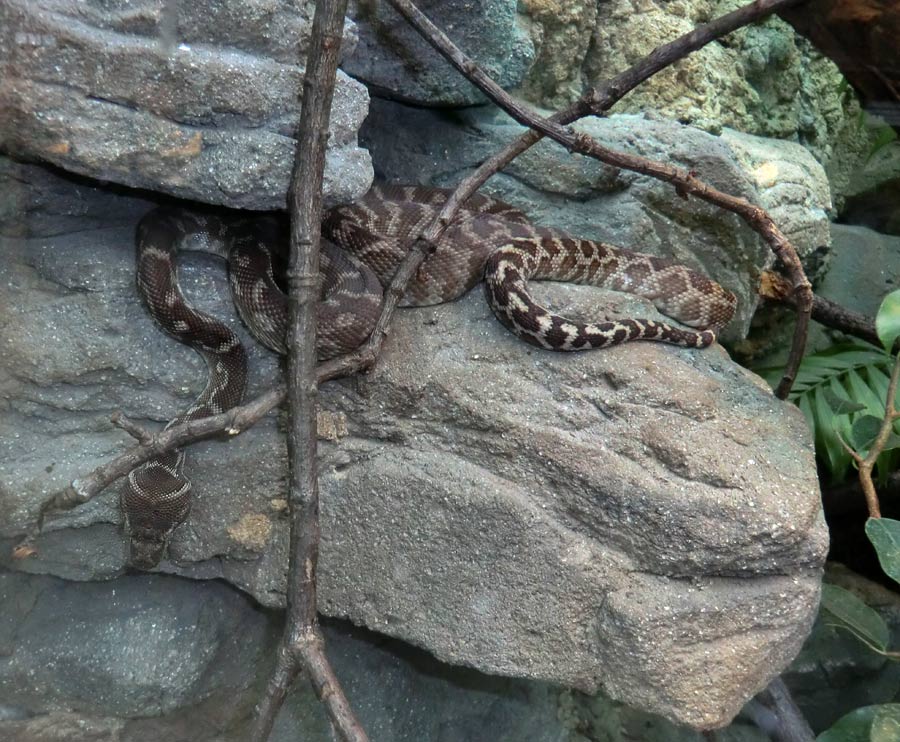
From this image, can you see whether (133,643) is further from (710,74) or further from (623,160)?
(710,74)

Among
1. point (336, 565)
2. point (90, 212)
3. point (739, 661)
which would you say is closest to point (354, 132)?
point (90, 212)

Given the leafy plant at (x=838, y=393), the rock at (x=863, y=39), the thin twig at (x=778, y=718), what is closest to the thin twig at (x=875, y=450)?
the leafy plant at (x=838, y=393)

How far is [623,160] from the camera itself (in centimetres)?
337

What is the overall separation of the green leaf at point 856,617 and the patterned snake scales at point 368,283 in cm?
113

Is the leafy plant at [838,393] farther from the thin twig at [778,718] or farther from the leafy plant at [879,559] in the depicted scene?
the thin twig at [778,718]

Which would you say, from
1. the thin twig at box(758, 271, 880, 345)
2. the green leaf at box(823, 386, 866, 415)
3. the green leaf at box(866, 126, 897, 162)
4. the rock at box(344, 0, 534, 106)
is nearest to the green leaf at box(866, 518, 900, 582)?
the green leaf at box(823, 386, 866, 415)

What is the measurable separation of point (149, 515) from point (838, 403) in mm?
3139

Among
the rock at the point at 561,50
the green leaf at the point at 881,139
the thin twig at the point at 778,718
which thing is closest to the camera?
the thin twig at the point at 778,718

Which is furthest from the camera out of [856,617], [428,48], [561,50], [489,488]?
[561,50]

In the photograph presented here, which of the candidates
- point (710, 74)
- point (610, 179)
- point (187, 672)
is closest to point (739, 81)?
point (710, 74)

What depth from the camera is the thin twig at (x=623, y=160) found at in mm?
3195

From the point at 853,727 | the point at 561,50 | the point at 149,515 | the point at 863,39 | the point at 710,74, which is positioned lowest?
the point at 149,515

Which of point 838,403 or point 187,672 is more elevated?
point 838,403

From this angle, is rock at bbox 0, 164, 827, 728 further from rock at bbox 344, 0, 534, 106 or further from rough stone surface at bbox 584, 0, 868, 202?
rough stone surface at bbox 584, 0, 868, 202
